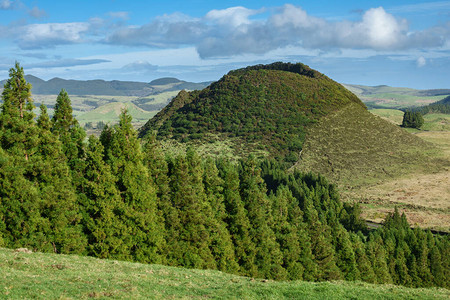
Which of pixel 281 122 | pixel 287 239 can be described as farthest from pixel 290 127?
pixel 287 239

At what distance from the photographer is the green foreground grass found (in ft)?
66.8

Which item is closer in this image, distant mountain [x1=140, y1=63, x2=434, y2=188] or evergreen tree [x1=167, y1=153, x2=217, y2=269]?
evergreen tree [x1=167, y1=153, x2=217, y2=269]

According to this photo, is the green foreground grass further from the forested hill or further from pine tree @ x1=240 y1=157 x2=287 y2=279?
the forested hill

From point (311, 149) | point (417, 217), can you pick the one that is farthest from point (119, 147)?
point (311, 149)

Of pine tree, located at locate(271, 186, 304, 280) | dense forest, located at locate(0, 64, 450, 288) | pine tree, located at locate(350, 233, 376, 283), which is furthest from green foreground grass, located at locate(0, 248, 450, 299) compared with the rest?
pine tree, located at locate(350, 233, 376, 283)

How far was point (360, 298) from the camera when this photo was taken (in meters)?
24.9

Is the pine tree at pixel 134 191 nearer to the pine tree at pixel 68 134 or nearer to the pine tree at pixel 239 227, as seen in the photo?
the pine tree at pixel 68 134

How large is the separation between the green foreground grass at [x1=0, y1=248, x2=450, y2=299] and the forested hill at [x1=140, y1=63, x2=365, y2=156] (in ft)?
369

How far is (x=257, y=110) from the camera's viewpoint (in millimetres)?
161375

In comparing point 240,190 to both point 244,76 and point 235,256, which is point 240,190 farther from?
point 244,76

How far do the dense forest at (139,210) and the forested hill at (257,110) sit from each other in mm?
90212

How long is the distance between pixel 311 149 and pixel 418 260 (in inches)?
3179

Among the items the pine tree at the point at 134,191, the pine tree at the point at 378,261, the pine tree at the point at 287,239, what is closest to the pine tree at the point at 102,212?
the pine tree at the point at 134,191

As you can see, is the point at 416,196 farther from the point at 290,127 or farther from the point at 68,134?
the point at 68,134
